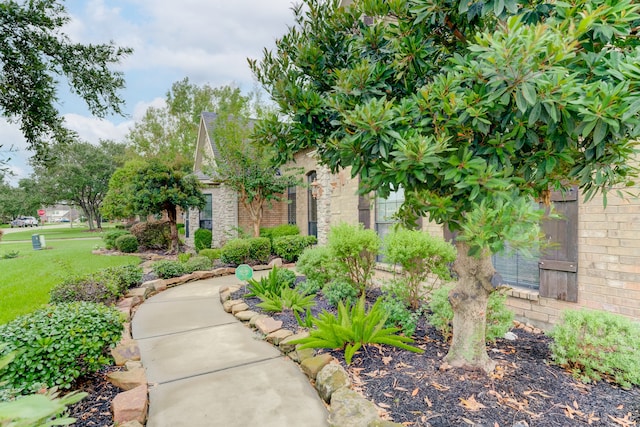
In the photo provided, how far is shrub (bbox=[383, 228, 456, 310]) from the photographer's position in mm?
4211

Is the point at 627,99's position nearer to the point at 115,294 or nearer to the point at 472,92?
the point at 472,92

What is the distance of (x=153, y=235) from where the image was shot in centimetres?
1368

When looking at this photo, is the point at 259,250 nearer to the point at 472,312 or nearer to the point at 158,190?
the point at 158,190

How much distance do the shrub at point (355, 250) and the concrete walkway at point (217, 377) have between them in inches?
66.6

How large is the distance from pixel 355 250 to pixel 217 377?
2.53m

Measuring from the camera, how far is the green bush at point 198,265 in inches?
314

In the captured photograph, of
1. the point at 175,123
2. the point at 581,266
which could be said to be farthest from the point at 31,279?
the point at 175,123

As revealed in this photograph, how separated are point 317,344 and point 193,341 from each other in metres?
1.78

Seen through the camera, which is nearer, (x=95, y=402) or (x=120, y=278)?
(x=95, y=402)

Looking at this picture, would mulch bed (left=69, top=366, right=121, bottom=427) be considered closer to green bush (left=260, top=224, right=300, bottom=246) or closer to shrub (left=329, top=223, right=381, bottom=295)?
shrub (left=329, top=223, right=381, bottom=295)

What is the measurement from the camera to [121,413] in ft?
7.86

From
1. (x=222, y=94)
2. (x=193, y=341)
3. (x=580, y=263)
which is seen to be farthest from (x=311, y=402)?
(x=222, y=94)

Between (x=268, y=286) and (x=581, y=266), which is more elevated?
(x=581, y=266)

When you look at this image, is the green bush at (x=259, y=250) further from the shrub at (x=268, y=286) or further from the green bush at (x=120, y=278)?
the shrub at (x=268, y=286)
